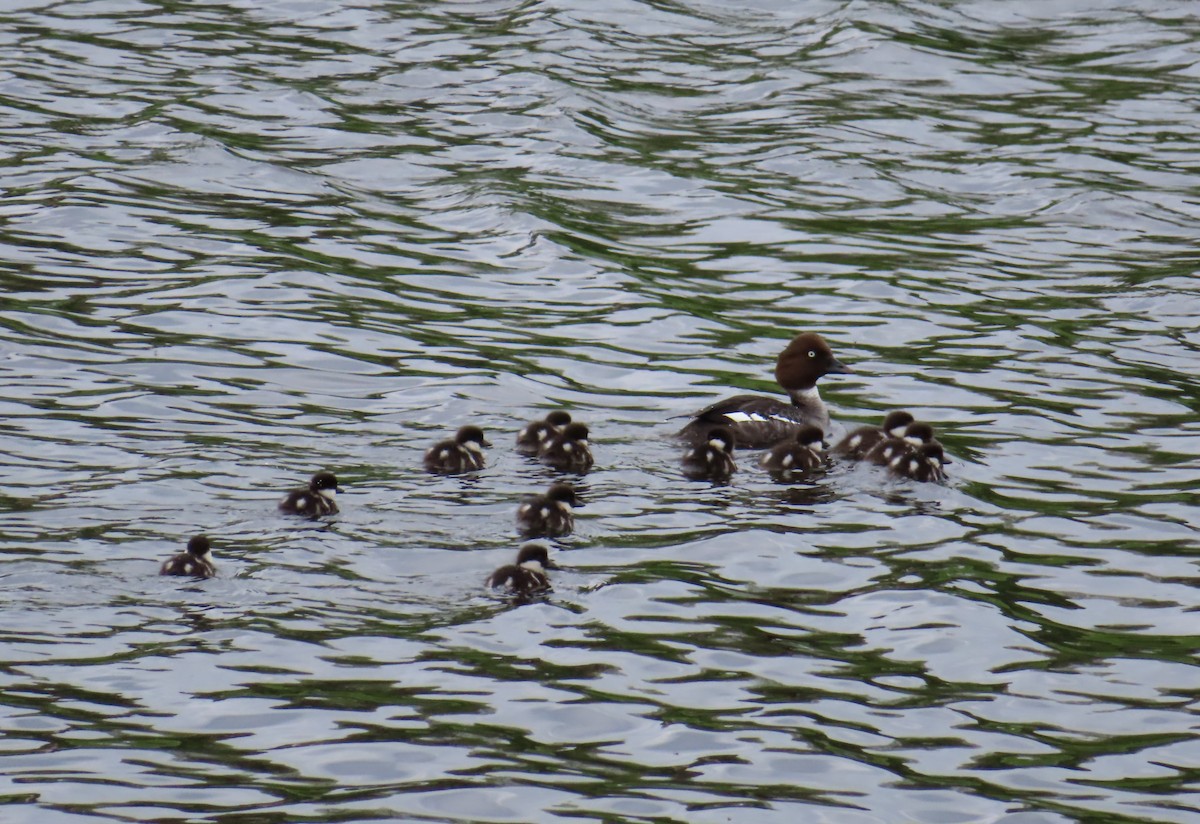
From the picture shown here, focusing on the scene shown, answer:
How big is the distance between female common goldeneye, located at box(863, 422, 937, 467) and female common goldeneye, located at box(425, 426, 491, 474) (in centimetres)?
230

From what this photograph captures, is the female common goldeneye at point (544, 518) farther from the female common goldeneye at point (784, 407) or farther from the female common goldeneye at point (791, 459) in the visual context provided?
the female common goldeneye at point (791, 459)

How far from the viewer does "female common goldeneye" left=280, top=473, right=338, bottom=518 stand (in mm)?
9875

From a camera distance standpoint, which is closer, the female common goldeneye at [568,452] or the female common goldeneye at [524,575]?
the female common goldeneye at [524,575]

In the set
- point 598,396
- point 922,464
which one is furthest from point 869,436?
point 598,396

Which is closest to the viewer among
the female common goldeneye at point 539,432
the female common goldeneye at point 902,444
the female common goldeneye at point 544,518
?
the female common goldeneye at point 544,518

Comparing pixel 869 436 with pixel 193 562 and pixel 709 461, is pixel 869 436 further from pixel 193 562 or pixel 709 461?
pixel 193 562

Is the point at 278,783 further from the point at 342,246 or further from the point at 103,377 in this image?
the point at 342,246

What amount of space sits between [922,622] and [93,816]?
3.93 meters

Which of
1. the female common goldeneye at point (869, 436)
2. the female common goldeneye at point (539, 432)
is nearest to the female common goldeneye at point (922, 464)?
the female common goldeneye at point (869, 436)

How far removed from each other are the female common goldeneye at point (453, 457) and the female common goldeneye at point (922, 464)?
7.77ft

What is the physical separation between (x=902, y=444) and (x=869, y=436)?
19.7 inches

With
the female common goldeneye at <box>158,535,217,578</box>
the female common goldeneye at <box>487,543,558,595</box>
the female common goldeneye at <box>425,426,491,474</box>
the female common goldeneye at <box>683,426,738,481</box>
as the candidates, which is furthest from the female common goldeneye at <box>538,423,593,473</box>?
the female common goldeneye at <box>158,535,217,578</box>

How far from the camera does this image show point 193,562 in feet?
29.1

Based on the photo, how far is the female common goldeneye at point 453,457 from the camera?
10891 millimetres
